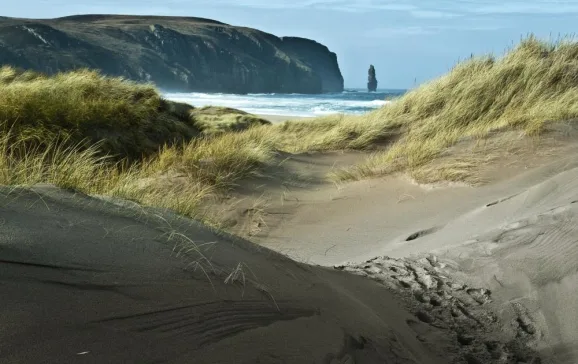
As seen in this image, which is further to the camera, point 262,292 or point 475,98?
point 475,98

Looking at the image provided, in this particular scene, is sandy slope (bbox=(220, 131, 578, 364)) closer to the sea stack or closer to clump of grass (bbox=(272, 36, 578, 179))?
clump of grass (bbox=(272, 36, 578, 179))

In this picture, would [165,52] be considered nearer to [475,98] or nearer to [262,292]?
[475,98]

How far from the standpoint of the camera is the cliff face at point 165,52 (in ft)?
185

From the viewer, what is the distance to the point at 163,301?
6.31 feet

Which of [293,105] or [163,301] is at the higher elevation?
[163,301]

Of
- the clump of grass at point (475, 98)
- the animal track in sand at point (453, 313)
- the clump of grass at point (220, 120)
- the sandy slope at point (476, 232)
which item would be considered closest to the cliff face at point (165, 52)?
the clump of grass at point (220, 120)

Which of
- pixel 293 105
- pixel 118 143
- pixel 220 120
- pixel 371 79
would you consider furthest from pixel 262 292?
pixel 371 79

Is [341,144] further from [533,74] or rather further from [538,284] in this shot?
[538,284]

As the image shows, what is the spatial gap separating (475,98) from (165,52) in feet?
225

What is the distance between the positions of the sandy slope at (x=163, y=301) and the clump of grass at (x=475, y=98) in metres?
6.42

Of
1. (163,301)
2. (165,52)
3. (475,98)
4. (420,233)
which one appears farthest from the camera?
(165,52)

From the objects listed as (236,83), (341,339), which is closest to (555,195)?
(341,339)

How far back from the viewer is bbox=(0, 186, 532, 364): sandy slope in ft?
5.39

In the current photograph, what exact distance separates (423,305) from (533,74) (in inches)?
312
